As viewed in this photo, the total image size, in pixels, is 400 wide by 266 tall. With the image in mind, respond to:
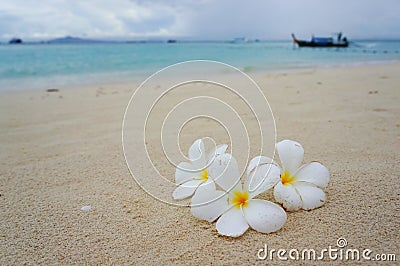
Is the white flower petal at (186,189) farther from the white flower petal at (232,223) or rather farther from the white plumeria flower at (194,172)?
the white flower petal at (232,223)

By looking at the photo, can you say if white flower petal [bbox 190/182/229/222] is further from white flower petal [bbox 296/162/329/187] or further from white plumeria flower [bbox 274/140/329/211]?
white flower petal [bbox 296/162/329/187]

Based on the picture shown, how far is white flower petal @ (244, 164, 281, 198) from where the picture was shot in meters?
1.30

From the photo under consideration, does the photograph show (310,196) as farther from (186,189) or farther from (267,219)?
(186,189)

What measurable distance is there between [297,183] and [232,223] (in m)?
0.35

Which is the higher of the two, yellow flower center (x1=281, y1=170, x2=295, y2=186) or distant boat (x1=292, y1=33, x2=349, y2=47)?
distant boat (x1=292, y1=33, x2=349, y2=47)

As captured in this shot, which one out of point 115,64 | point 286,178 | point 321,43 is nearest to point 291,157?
point 286,178

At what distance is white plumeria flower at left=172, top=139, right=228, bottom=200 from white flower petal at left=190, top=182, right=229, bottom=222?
12 centimetres

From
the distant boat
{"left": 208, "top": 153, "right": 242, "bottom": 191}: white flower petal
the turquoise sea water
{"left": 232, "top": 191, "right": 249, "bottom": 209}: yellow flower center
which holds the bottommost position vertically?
{"left": 232, "top": 191, "right": 249, "bottom": 209}: yellow flower center

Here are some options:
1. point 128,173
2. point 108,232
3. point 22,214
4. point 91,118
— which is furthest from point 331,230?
point 91,118

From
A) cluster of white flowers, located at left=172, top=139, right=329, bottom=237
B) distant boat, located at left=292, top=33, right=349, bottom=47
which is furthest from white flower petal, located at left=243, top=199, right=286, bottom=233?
distant boat, located at left=292, top=33, right=349, bottom=47

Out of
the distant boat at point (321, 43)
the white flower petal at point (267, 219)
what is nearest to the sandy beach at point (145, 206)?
the white flower petal at point (267, 219)

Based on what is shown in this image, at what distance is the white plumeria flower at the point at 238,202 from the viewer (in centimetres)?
123

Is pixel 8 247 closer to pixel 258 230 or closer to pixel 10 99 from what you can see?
pixel 258 230

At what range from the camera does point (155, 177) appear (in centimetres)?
183
